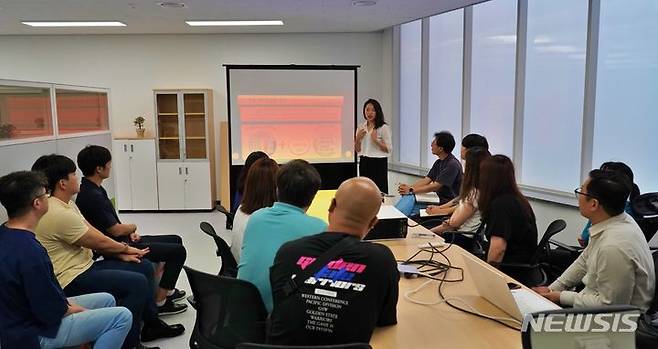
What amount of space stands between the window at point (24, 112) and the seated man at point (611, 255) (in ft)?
10.7

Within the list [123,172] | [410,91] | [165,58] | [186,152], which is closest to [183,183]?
[186,152]

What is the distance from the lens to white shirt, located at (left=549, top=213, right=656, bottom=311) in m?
2.00

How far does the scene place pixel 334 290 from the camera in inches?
56.0

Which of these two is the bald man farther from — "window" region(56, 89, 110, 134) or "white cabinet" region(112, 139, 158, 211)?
Answer: "white cabinet" region(112, 139, 158, 211)

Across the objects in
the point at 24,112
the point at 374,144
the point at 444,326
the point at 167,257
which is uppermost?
the point at 24,112

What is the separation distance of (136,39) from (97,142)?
368cm

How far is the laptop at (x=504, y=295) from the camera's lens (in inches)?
67.7

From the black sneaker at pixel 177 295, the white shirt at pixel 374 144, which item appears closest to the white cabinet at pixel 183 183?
the white shirt at pixel 374 144

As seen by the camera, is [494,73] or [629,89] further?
[494,73]

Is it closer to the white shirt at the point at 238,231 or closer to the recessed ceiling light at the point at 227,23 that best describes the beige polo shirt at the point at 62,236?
the white shirt at the point at 238,231

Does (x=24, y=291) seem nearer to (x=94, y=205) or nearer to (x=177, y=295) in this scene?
(x=94, y=205)

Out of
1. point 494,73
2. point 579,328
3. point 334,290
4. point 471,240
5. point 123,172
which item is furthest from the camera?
point 123,172

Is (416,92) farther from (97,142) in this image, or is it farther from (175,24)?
(97,142)

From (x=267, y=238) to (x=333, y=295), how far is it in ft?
1.93
